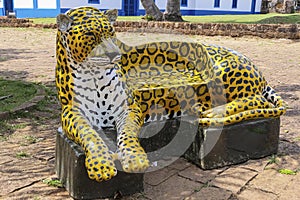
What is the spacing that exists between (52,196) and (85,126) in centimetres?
60

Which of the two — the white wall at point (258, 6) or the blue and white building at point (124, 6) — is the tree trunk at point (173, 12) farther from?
the white wall at point (258, 6)

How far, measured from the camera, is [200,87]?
3723mm

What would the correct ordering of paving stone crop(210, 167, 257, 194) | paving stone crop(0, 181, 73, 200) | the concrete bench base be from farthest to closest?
the concrete bench base
paving stone crop(210, 167, 257, 194)
paving stone crop(0, 181, 73, 200)

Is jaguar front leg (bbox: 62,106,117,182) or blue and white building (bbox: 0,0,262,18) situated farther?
blue and white building (bbox: 0,0,262,18)

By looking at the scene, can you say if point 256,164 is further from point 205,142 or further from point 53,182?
point 53,182

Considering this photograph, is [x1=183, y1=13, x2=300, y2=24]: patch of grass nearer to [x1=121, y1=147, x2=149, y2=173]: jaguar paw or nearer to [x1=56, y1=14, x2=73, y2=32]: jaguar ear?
[x1=56, y1=14, x2=73, y2=32]: jaguar ear

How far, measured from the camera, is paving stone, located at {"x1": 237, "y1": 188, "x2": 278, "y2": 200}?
3072 mm

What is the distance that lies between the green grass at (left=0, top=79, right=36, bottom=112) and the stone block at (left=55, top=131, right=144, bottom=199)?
2331mm

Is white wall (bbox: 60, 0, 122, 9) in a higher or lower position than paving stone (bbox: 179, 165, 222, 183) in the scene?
higher

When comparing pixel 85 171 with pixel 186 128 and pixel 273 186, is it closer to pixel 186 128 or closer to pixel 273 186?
pixel 186 128

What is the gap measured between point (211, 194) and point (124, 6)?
92.6 ft

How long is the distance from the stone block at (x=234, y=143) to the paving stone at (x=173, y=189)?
34 cm

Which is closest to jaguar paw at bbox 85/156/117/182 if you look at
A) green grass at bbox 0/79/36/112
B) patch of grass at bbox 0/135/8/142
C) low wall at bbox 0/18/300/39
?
patch of grass at bbox 0/135/8/142

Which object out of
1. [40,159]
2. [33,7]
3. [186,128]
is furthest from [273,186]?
[33,7]
